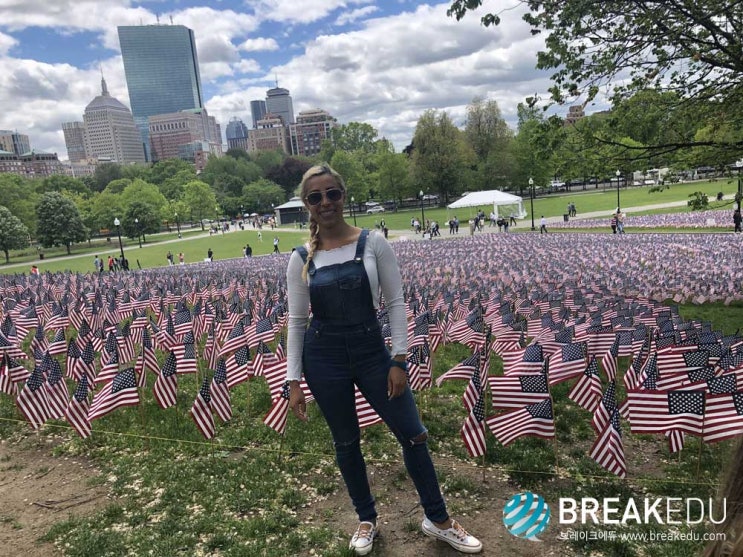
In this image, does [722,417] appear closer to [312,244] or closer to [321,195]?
[312,244]

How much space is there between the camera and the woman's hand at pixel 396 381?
3521 mm

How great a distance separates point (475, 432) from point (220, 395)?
350 cm

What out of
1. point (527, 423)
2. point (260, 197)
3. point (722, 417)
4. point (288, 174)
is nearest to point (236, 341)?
point (527, 423)

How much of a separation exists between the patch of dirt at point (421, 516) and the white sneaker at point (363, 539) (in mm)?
113

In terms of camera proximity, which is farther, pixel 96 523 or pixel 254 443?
pixel 254 443

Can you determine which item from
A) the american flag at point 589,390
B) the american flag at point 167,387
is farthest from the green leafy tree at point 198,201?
the american flag at point 589,390

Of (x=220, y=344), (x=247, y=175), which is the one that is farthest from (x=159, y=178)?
(x=220, y=344)

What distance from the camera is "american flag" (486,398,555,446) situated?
5.35 m

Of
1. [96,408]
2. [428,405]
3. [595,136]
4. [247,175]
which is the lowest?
[428,405]

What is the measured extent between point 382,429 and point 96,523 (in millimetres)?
3388

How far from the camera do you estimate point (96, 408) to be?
6.58m

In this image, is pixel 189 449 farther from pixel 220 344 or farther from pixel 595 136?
pixel 595 136

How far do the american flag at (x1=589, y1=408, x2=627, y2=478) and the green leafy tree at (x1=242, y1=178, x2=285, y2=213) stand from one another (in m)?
104

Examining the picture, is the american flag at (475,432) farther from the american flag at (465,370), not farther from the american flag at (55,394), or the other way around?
the american flag at (55,394)
